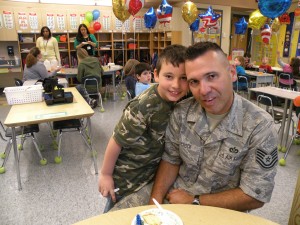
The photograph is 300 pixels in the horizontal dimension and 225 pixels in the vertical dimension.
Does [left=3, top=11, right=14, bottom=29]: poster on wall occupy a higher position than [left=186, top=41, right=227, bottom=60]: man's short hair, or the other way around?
[left=3, top=11, right=14, bottom=29]: poster on wall

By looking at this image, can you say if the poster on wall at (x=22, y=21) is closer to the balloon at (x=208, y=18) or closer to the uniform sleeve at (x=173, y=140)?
the balloon at (x=208, y=18)

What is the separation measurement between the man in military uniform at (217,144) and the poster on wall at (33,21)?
7.31 meters

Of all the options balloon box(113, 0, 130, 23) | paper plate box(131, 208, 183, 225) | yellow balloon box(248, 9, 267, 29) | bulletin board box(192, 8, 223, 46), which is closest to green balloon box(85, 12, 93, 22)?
balloon box(113, 0, 130, 23)

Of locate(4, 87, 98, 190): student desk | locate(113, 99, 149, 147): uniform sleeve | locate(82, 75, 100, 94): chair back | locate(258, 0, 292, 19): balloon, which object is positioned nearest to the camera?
locate(113, 99, 149, 147): uniform sleeve

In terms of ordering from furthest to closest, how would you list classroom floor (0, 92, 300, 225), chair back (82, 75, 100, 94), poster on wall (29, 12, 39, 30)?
poster on wall (29, 12, 39, 30)
chair back (82, 75, 100, 94)
classroom floor (0, 92, 300, 225)

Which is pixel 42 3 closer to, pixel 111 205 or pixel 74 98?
pixel 74 98

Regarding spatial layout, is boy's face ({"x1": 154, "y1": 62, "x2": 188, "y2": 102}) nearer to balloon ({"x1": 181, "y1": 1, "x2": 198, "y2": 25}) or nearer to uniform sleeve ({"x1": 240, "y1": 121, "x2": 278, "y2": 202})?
uniform sleeve ({"x1": 240, "y1": 121, "x2": 278, "y2": 202})

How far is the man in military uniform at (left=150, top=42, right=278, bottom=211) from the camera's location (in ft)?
3.64

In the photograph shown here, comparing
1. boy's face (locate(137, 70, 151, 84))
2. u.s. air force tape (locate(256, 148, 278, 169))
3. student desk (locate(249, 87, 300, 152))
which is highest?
boy's face (locate(137, 70, 151, 84))

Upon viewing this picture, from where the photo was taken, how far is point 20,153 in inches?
135

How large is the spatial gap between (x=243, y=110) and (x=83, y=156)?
2.59 m

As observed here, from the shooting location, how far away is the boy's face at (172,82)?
128cm

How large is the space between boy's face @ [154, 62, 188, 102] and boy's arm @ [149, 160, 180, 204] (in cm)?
36

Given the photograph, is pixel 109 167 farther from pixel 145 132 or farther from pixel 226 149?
pixel 226 149
